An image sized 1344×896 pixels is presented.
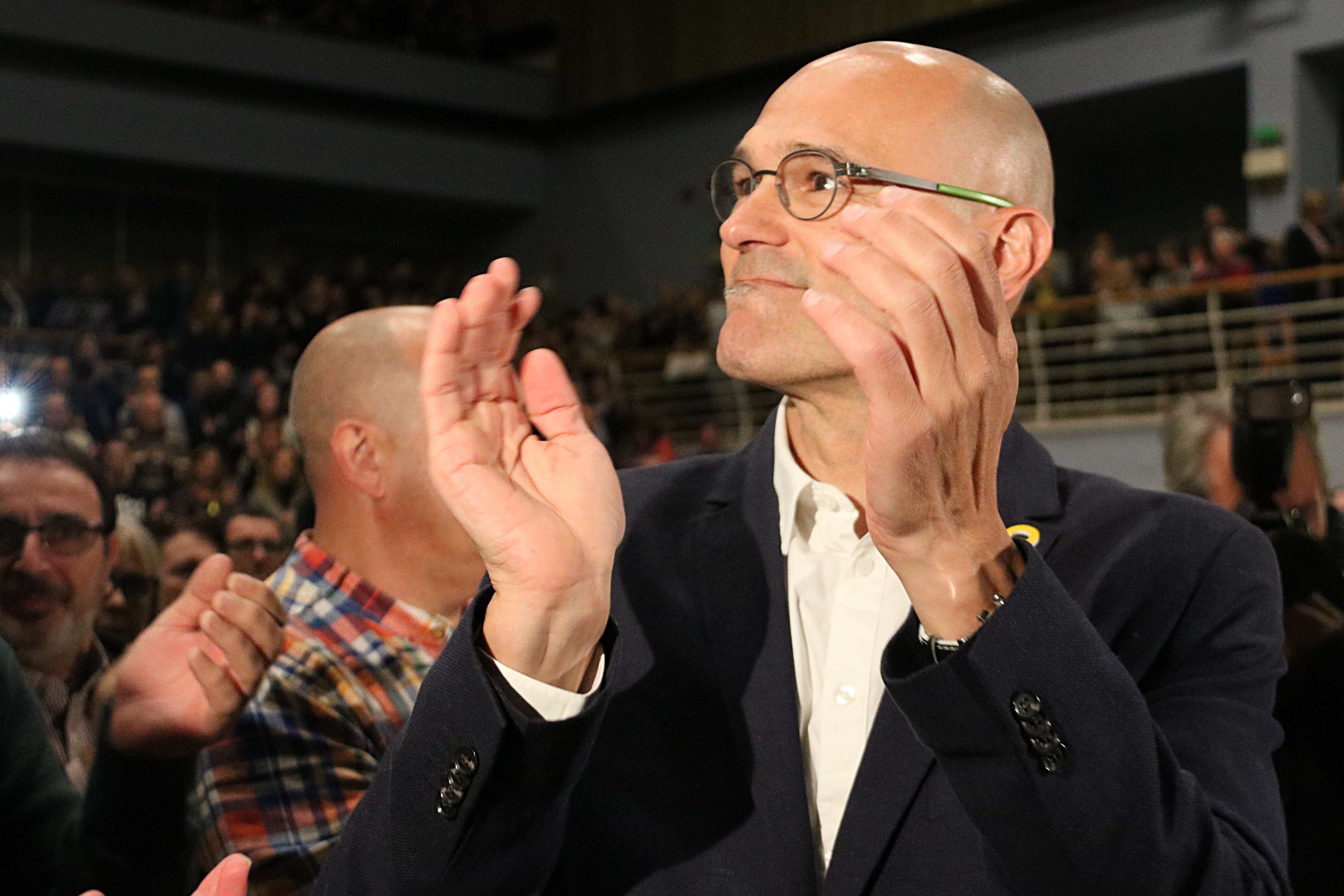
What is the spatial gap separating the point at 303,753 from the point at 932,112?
3.58 feet

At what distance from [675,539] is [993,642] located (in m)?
0.53

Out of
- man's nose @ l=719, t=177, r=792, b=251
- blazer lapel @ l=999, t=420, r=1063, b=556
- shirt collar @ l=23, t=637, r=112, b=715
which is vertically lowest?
shirt collar @ l=23, t=637, r=112, b=715

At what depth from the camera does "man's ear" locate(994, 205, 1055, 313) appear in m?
1.52

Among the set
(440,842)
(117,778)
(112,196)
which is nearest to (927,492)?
(440,842)

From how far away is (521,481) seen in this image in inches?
45.2

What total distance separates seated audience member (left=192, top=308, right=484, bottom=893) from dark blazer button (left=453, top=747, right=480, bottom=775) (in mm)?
567

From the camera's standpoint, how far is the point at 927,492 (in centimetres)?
102

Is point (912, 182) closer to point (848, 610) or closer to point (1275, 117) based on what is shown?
point (848, 610)

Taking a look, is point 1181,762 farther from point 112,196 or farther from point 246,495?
point 112,196

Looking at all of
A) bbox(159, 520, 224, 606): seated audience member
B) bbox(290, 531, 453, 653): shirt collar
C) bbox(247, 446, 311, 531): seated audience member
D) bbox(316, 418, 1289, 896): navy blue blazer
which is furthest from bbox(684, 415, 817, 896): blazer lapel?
bbox(247, 446, 311, 531): seated audience member

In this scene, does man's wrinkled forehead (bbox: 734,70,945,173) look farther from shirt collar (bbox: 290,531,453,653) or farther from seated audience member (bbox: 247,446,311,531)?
seated audience member (bbox: 247,446,311,531)

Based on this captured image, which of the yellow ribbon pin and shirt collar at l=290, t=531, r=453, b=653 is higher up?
the yellow ribbon pin

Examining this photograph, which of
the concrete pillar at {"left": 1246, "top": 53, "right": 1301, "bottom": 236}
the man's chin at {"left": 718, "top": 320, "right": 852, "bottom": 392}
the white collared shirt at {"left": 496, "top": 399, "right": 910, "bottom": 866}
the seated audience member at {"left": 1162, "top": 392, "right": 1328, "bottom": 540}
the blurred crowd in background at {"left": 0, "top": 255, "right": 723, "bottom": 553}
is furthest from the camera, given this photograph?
the concrete pillar at {"left": 1246, "top": 53, "right": 1301, "bottom": 236}

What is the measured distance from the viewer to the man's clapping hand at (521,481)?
1084 mm
